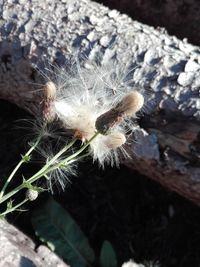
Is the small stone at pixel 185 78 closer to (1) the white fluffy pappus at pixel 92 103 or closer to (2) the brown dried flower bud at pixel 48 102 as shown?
(1) the white fluffy pappus at pixel 92 103

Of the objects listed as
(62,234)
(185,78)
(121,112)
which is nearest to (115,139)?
(121,112)

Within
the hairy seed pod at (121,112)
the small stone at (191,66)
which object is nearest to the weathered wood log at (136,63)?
the small stone at (191,66)

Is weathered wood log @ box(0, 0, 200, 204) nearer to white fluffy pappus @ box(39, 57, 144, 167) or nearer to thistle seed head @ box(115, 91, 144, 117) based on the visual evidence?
white fluffy pappus @ box(39, 57, 144, 167)

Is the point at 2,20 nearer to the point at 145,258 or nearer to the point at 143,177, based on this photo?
the point at 143,177

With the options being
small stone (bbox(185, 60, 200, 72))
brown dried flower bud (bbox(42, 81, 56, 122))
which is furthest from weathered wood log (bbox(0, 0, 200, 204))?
brown dried flower bud (bbox(42, 81, 56, 122))

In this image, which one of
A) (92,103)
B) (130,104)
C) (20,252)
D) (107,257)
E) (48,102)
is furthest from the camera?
(107,257)

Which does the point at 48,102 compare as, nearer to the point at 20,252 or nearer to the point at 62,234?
the point at 20,252
